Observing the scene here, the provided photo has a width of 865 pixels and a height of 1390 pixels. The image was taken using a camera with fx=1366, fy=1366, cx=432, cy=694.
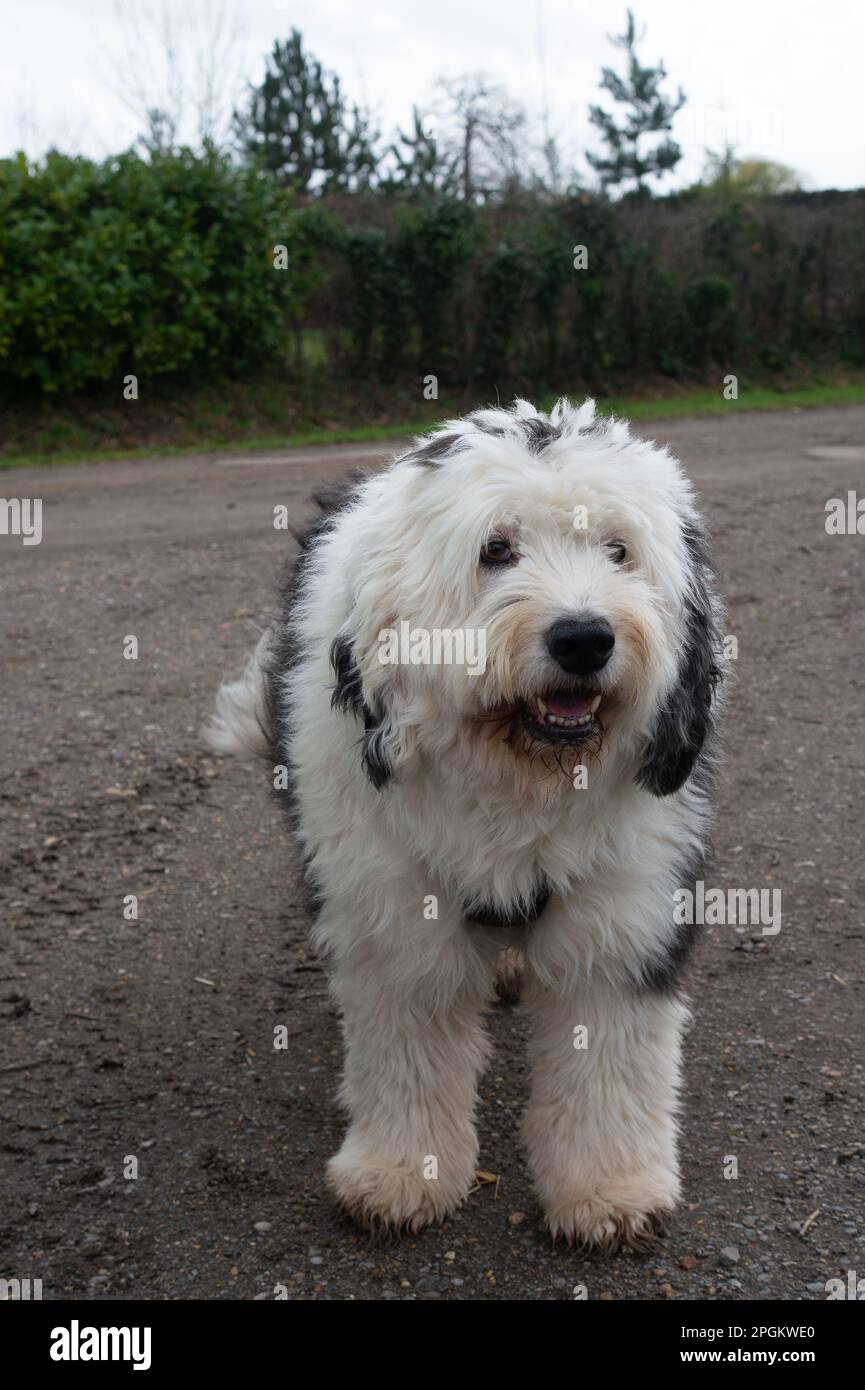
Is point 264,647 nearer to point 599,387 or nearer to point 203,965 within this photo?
point 203,965

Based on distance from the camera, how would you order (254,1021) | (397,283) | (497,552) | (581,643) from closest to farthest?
(581,643)
(497,552)
(254,1021)
(397,283)

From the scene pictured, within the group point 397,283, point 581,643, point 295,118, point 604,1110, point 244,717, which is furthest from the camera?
point 295,118

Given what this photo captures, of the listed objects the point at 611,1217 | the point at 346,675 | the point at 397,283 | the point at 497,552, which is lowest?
the point at 611,1217

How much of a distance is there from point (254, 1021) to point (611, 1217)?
1.34 m

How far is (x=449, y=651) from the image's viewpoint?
2.63 metres

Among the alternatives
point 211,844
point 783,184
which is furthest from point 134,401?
point 783,184

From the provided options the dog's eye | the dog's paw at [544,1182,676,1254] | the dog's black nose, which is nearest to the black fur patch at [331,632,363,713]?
the dog's eye

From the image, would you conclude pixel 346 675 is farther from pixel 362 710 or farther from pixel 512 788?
pixel 512 788

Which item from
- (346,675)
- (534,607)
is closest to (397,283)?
(346,675)

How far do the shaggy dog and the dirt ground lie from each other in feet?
0.67

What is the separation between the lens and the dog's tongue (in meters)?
2.58

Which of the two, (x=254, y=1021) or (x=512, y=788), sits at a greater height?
(x=512, y=788)

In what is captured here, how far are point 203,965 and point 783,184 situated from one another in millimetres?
33354

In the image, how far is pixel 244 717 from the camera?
4363 millimetres
